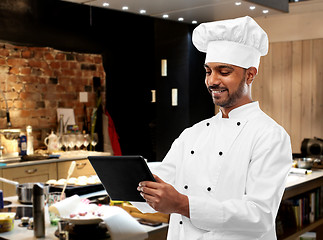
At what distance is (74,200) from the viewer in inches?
94.3

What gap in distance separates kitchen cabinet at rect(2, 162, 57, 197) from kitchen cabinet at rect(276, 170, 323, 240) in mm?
2460

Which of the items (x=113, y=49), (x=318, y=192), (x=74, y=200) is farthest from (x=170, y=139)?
(x=74, y=200)

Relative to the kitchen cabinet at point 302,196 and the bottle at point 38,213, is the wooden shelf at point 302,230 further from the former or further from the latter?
the bottle at point 38,213

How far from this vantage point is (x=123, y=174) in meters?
1.45

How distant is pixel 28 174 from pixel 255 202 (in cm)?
365

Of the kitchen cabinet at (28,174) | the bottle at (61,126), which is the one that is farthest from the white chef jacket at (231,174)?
the bottle at (61,126)

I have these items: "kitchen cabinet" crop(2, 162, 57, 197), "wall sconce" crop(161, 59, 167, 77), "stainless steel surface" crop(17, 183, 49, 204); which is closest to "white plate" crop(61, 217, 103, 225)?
"stainless steel surface" crop(17, 183, 49, 204)

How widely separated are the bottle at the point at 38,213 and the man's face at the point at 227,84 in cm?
118

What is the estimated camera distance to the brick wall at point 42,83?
5.10m

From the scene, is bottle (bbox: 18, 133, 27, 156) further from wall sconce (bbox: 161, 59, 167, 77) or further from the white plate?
the white plate

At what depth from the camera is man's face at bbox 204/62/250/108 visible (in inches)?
59.8

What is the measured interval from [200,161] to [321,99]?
13.0ft

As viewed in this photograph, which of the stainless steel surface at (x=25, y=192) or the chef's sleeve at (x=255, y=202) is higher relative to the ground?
the chef's sleeve at (x=255, y=202)

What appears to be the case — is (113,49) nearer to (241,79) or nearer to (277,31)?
(277,31)
